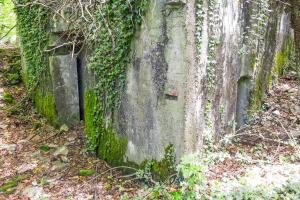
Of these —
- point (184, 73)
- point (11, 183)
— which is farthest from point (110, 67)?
point (11, 183)

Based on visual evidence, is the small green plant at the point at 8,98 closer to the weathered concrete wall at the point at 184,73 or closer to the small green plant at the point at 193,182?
the weathered concrete wall at the point at 184,73

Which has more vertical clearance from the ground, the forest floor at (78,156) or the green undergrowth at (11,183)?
the forest floor at (78,156)

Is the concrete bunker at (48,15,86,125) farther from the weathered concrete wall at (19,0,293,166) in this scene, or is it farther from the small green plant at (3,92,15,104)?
the small green plant at (3,92,15,104)

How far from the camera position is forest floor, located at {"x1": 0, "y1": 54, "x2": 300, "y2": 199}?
6.03 metres

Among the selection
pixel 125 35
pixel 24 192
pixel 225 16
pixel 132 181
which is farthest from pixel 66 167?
pixel 225 16

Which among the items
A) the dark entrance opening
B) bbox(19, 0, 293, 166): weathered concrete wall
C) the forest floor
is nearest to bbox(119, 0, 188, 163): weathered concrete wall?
bbox(19, 0, 293, 166): weathered concrete wall

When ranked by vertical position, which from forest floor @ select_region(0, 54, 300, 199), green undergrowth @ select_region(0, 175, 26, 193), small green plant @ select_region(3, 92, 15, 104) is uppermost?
small green plant @ select_region(3, 92, 15, 104)

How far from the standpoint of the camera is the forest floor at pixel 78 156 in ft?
19.8

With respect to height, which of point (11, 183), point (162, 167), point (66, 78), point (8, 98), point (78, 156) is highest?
point (66, 78)

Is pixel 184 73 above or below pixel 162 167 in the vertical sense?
above

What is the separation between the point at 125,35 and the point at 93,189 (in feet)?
9.04

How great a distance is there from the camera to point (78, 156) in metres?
7.29

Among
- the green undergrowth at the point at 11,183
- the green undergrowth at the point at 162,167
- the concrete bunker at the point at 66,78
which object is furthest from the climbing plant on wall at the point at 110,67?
the green undergrowth at the point at 11,183

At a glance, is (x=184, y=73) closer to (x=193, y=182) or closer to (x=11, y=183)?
(x=193, y=182)
